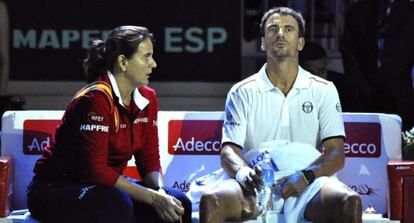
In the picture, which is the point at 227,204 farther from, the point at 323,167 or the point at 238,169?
the point at 323,167

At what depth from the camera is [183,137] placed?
6945mm

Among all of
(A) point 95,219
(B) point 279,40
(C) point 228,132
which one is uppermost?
(B) point 279,40

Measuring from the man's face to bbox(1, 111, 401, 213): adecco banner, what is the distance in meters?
0.68

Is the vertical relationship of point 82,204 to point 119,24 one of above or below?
below

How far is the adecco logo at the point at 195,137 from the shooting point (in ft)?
22.8

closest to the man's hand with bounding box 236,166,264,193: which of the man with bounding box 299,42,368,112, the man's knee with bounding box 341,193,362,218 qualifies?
the man's knee with bounding box 341,193,362,218

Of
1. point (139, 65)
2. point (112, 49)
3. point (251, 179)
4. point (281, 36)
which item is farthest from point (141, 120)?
point (281, 36)

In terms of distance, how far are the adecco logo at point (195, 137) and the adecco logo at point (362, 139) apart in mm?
815

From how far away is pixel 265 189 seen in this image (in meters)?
5.98

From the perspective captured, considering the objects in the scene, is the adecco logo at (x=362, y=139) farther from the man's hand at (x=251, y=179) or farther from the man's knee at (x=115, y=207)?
the man's knee at (x=115, y=207)

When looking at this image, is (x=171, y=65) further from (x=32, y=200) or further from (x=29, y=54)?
(x=32, y=200)

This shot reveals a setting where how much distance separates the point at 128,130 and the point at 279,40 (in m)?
1.07

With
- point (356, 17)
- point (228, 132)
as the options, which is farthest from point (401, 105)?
point (228, 132)

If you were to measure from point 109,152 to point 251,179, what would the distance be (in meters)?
0.79
